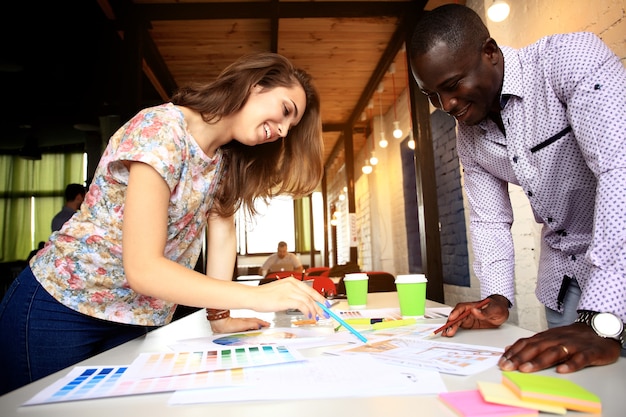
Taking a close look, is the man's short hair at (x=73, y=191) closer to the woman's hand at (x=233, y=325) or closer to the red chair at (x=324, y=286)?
the red chair at (x=324, y=286)

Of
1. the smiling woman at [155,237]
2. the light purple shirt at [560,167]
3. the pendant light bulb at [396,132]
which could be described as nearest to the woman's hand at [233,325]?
the smiling woman at [155,237]

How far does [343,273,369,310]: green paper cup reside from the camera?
5.06 ft

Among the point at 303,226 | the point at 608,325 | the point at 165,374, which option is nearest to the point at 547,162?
the point at 608,325

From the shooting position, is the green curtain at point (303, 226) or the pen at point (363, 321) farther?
the green curtain at point (303, 226)

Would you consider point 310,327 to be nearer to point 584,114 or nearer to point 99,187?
point 99,187

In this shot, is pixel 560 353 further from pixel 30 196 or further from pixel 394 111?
pixel 30 196

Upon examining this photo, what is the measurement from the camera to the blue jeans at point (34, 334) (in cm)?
97

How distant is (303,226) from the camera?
12.5 meters

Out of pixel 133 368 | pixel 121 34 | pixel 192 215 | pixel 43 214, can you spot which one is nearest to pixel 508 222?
pixel 192 215

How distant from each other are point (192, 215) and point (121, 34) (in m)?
3.58

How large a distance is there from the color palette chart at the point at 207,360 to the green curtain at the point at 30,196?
7.05 m

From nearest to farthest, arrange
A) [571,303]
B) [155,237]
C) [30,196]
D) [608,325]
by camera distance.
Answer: [608,325]
[155,237]
[571,303]
[30,196]

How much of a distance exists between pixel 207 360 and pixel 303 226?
38.4 feet

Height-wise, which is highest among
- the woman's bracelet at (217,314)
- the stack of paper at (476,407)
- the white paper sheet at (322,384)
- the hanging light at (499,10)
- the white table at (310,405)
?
the hanging light at (499,10)
